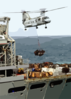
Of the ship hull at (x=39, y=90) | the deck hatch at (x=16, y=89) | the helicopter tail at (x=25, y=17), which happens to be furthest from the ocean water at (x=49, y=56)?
the deck hatch at (x=16, y=89)

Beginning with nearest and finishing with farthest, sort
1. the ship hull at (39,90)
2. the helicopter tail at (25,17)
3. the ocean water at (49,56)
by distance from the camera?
the ship hull at (39,90)
the helicopter tail at (25,17)
the ocean water at (49,56)

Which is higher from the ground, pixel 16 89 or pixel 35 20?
pixel 35 20

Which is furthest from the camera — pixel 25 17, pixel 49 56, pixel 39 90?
pixel 49 56

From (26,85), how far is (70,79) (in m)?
10.5

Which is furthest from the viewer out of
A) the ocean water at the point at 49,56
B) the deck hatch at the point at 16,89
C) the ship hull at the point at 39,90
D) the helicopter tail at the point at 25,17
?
the ocean water at the point at 49,56

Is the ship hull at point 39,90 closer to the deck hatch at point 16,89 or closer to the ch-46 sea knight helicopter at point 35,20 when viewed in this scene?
the deck hatch at point 16,89

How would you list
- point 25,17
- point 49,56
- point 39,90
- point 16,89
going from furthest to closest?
point 49,56 < point 25,17 < point 39,90 < point 16,89

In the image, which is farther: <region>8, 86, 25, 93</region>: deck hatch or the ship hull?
<region>8, 86, 25, 93</region>: deck hatch

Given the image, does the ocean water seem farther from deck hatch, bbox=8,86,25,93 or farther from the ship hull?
deck hatch, bbox=8,86,25,93

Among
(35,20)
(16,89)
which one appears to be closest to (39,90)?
(16,89)

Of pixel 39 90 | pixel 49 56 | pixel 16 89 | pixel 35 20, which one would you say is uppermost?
pixel 35 20

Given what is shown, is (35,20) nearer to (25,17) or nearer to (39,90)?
(25,17)

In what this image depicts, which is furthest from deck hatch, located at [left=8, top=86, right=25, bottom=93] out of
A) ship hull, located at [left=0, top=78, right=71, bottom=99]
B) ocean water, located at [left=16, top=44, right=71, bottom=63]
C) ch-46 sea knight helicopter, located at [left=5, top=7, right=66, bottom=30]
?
ocean water, located at [left=16, top=44, right=71, bottom=63]

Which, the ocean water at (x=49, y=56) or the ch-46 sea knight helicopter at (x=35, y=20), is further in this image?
the ocean water at (x=49, y=56)
